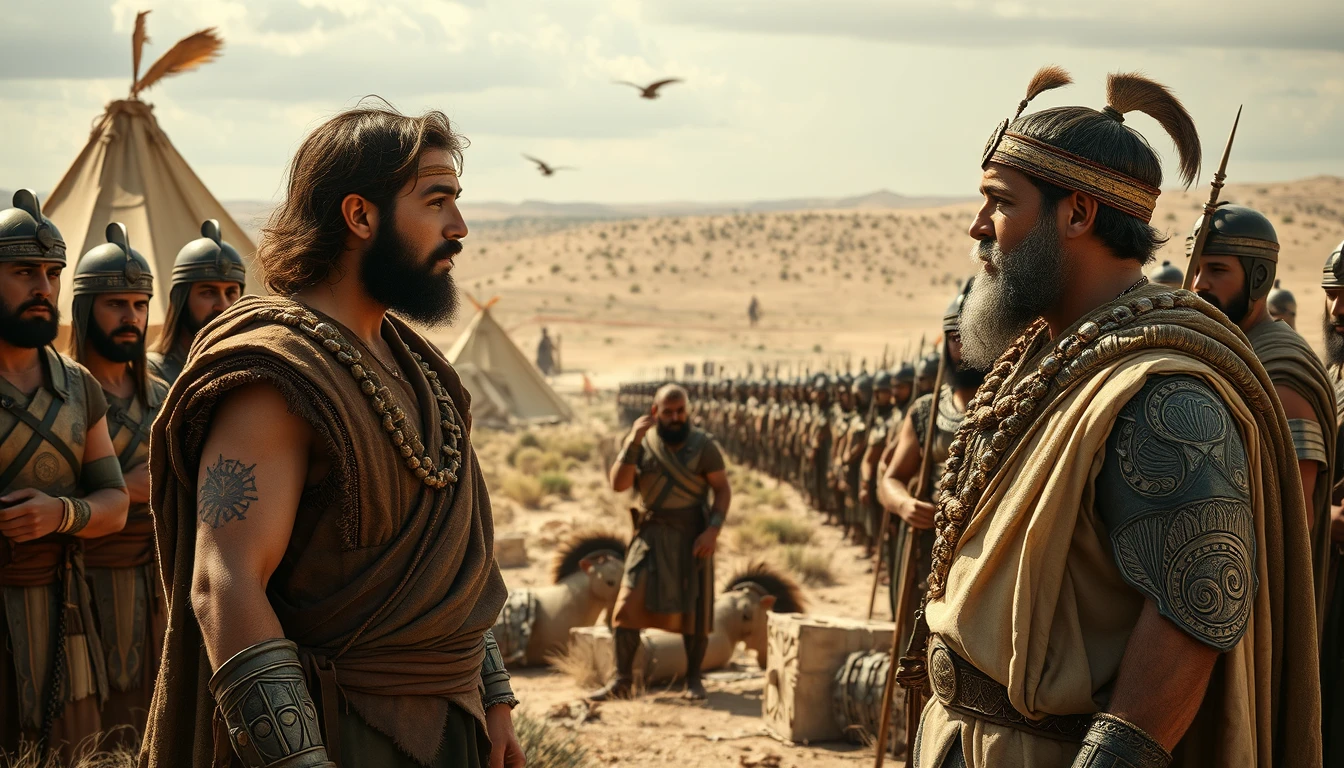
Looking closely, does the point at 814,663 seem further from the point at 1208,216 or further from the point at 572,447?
the point at 572,447

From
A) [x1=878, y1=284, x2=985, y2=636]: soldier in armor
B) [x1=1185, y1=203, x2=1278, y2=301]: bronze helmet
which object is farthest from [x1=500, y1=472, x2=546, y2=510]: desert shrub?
[x1=1185, y1=203, x2=1278, y2=301]: bronze helmet

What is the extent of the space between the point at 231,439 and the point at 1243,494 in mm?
1872

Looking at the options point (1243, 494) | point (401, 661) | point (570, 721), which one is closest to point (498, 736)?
point (401, 661)

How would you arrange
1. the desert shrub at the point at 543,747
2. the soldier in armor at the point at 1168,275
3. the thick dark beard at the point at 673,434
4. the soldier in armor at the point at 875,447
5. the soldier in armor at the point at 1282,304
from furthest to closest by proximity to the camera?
1. the soldier in armor at the point at 875,447
2. the soldier in armor at the point at 1282,304
3. the thick dark beard at the point at 673,434
4. the soldier in armor at the point at 1168,275
5. the desert shrub at the point at 543,747

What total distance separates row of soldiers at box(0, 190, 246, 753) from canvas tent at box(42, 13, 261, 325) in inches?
230

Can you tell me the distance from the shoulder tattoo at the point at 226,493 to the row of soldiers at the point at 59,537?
78.3 inches

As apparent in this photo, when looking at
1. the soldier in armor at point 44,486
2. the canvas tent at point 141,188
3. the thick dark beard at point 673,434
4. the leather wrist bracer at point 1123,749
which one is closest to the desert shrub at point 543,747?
the soldier in armor at point 44,486

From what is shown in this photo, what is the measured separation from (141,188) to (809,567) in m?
7.69

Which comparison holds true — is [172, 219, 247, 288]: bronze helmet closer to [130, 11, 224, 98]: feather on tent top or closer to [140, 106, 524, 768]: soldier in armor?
[140, 106, 524, 768]: soldier in armor

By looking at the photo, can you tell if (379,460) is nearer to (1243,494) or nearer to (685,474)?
(1243,494)

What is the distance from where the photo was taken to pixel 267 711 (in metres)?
2.30

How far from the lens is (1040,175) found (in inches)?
102

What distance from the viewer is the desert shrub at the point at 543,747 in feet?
19.1

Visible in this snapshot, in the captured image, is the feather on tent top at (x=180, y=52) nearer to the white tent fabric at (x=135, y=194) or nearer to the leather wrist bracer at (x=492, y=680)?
the white tent fabric at (x=135, y=194)
